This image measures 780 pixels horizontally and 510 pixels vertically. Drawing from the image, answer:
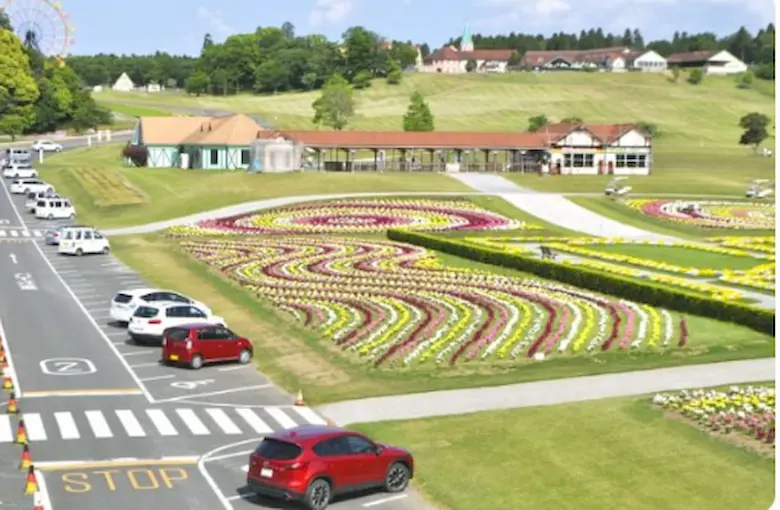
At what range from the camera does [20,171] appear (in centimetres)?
12362

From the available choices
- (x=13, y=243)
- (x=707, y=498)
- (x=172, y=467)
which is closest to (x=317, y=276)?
(x=13, y=243)

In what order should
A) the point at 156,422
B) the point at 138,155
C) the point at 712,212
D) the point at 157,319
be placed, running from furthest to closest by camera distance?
the point at 138,155 < the point at 712,212 < the point at 157,319 < the point at 156,422

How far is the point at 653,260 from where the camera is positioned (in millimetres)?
74438

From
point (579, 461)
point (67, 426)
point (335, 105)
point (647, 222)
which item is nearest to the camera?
point (579, 461)

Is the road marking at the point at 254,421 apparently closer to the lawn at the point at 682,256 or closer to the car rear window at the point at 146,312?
the car rear window at the point at 146,312

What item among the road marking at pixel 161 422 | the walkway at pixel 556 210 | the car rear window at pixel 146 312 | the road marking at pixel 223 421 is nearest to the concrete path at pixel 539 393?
the road marking at pixel 223 421

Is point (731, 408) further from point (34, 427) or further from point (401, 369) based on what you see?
point (34, 427)

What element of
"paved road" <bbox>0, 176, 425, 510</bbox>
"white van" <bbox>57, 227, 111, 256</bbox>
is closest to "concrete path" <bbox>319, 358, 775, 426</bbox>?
"paved road" <bbox>0, 176, 425, 510</bbox>

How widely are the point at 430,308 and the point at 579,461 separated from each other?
2435 centimetres

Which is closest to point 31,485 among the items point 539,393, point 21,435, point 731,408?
point 21,435

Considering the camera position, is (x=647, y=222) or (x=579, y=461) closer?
(x=579, y=461)

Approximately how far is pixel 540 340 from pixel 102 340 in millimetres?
17059

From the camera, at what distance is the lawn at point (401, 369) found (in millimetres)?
42375

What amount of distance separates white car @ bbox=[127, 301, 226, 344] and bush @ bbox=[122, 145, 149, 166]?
88.2m
